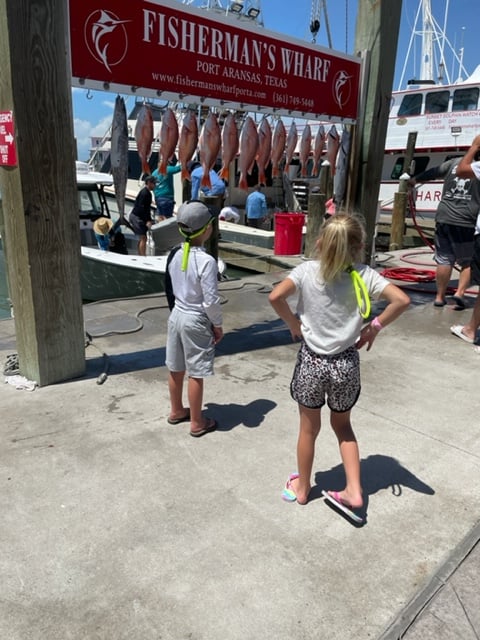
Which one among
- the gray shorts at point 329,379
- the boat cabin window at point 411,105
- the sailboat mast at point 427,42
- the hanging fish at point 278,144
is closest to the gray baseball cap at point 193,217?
the gray shorts at point 329,379

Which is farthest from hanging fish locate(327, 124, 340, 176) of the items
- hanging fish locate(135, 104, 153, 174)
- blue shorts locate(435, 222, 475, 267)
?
hanging fish locate(135, 104, 153, 174)

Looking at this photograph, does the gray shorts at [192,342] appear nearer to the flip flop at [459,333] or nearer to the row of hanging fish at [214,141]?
the row of hanging fish at [214,141]

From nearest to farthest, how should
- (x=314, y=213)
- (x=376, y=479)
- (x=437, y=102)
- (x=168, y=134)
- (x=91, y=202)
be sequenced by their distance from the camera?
(x=376, y=479) → (x=168, y=134) → (x=314, y=213) → (x=91, y=202) → (x=437, y=102)

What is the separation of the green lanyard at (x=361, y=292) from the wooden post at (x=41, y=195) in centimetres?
243

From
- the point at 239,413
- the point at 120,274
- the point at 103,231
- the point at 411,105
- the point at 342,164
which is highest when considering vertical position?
the point at 411,105

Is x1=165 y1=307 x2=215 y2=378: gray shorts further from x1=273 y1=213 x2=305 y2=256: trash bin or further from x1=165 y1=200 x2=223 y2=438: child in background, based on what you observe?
x1=273 y1=213 x2=305 y2=256: trash bin

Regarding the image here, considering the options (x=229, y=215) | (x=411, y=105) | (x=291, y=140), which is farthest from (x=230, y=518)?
(x=411, y=105)

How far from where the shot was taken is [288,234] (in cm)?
1078

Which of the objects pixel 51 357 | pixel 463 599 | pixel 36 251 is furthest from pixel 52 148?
pixel 463 599

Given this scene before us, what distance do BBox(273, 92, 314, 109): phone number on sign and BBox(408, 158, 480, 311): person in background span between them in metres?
1.69

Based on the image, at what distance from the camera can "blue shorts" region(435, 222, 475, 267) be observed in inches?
240

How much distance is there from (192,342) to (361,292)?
1.26 m

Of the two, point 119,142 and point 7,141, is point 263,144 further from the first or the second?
point 7,141

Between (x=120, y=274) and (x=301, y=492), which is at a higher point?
(x=301, y=492)
